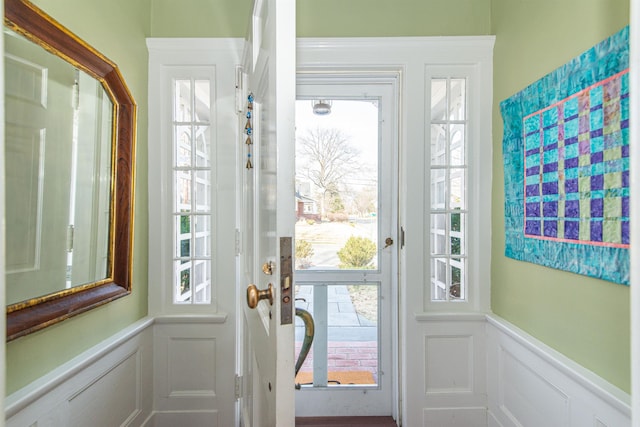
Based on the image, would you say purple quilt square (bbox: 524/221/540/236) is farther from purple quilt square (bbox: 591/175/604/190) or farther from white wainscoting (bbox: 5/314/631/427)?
white wainscoting (bbox: 5/314/631/427)

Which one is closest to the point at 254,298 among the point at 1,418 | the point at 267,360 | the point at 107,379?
the point at 267,360

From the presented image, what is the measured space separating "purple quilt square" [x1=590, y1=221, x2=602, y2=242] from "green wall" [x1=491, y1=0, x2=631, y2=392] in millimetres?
146

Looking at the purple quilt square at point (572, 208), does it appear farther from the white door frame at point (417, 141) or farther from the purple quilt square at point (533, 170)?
the white door frame at point (417, 141)

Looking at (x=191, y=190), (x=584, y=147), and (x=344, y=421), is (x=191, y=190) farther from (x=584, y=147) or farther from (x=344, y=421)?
(x=584, y=147)

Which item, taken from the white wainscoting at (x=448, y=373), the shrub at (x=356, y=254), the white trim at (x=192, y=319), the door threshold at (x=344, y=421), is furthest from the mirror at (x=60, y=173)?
the white wainscoting at (x=448, y=373)

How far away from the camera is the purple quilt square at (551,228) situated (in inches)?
51.9

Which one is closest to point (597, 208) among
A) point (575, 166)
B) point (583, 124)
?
point (575, 166)

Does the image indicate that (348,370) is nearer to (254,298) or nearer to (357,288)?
(357,288)

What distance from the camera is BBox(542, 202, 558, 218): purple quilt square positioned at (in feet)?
4.32

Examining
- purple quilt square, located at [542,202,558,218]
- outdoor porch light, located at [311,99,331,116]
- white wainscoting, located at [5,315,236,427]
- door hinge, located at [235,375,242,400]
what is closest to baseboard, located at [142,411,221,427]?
white wainscoting, located at [5,315,236,427]

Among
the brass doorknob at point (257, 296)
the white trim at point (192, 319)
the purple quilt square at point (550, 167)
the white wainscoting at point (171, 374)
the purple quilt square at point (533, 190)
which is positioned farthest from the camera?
the white trim at point (192, 319)

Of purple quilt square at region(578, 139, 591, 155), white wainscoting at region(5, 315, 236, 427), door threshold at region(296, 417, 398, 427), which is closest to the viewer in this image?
purple quilt square at region(578, 139, 591, 155)

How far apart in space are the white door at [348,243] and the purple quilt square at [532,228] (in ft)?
2.33

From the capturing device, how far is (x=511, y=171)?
159 cm
